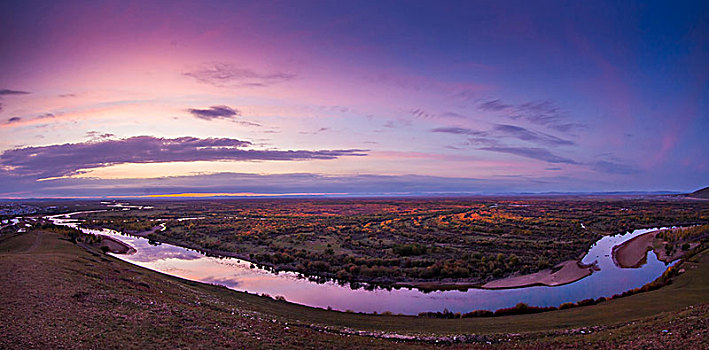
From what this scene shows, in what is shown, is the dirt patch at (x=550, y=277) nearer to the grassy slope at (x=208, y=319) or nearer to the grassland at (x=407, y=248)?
the grassland at (x=407, y=248)

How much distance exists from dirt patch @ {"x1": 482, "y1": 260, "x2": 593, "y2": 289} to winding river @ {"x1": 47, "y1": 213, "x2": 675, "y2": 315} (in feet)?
2.16

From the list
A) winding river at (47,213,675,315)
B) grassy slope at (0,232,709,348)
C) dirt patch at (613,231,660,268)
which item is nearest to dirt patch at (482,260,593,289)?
winding river at (47,213,675,315)

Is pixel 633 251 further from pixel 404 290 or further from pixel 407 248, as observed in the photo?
pixel 404 290

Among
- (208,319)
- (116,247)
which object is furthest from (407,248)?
(116,247)

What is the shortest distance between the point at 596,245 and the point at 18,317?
50.3m

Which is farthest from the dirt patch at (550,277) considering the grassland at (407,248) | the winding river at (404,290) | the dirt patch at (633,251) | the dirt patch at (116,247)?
the dirt patch at (116,247)

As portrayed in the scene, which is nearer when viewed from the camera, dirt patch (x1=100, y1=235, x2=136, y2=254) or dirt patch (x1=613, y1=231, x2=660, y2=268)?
dirt patch (x1=613, y1=231, x2=660, y2=268)

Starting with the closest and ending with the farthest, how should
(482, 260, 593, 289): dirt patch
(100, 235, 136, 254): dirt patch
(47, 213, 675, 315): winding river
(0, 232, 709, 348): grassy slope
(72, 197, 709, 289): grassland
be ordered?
1. (0, 232, 709, 348): grassy slope
2. (47, 213, 675, 315): winding river
3. (482, 260, 593, 289): dirt patch
4. (72, 197, 709, 289): grassland
5. (100, 235, 136, 254): dirt patch

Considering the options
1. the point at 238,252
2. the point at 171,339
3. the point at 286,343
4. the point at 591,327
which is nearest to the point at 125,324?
the point at 171,339

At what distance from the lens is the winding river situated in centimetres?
2123

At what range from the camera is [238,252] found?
3888cm

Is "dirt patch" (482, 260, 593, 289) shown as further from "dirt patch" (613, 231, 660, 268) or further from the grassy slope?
the grassy slope

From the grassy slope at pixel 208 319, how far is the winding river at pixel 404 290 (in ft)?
A: 11.6

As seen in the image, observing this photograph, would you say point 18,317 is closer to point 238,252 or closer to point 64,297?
point 64,297
